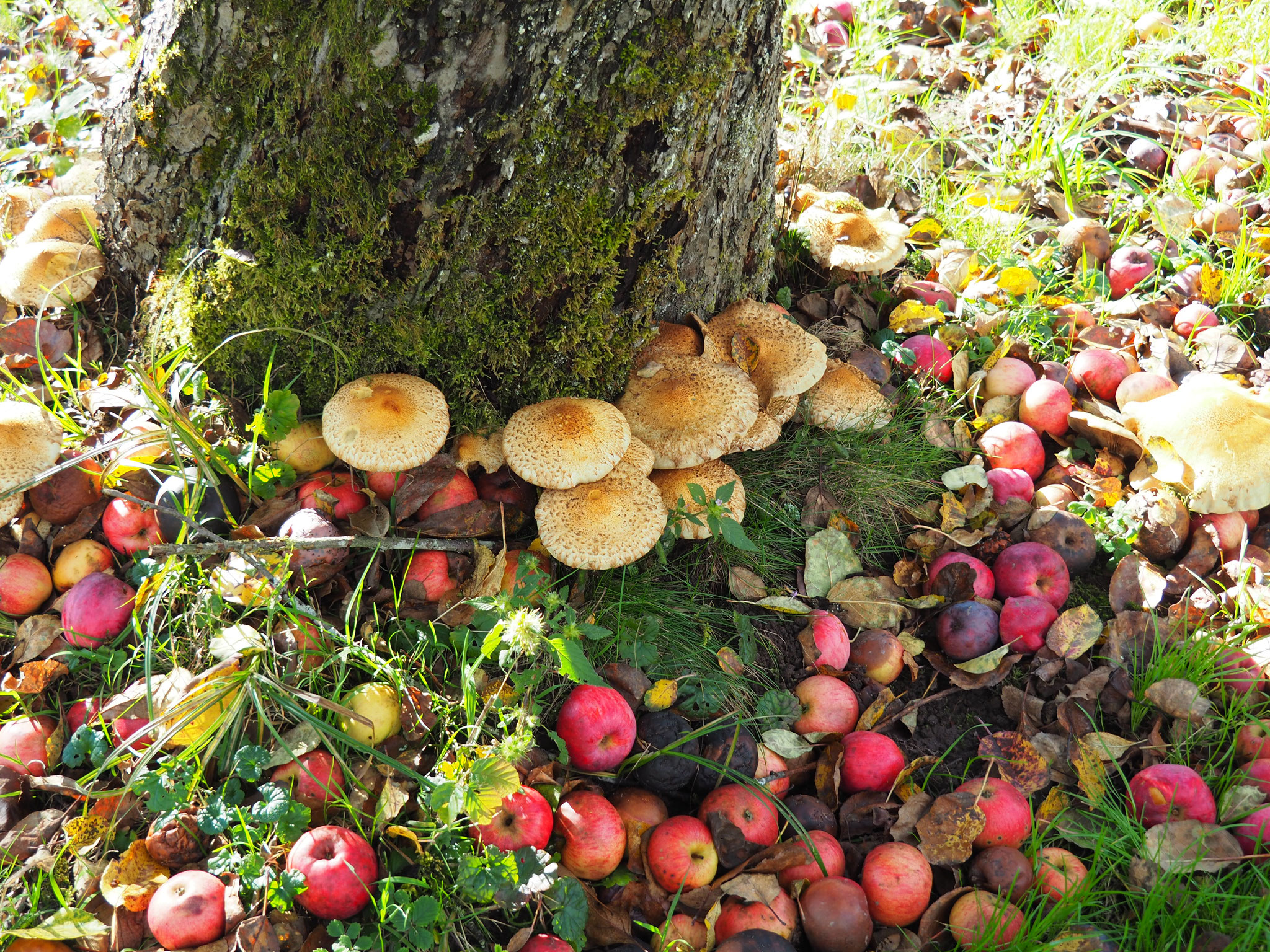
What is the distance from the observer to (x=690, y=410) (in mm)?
2986

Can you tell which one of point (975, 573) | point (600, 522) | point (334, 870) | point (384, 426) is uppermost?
point (384, 426)

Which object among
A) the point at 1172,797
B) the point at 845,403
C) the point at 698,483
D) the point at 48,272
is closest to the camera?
the point at 1172,797

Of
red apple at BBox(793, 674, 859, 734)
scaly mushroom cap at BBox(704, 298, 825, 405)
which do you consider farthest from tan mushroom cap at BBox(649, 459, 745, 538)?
red apple at BBox(793, 674, 859, 734)

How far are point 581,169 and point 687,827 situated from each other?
2049 millimetres

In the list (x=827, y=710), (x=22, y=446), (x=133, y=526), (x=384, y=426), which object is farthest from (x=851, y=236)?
(x=22, y=446)

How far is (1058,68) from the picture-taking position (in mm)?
5188

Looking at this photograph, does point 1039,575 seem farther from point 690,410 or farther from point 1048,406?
point 690,410

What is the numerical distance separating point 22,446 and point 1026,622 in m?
3.45

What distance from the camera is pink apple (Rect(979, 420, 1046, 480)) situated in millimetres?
3514

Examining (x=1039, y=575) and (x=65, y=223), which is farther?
(x=65, y=223)

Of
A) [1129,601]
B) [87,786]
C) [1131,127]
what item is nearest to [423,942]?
[87,786]

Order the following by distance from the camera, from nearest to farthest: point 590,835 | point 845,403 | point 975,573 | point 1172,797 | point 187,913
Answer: point 187,913 < point 590,835 < point 1172,797 < point 975,573 < point 845,403

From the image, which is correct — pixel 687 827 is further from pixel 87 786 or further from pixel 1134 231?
pixel 1134 231

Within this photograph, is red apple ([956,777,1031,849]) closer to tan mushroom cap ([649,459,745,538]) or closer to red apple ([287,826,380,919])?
tan mushroom cap ([649,459,745,538])
